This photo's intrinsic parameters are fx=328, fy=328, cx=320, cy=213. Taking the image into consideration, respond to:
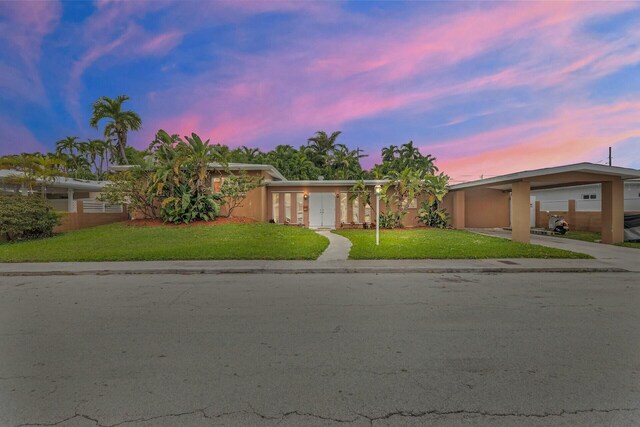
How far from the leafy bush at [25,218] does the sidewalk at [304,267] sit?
601cm

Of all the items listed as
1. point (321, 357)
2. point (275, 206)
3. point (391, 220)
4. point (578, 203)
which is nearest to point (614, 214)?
point (391, 220)

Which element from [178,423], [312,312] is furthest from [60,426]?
[312,312]

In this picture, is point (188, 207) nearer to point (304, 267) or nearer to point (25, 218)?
point (25, 218)

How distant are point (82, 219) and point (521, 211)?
22.3m

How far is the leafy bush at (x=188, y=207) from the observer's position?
17250 mm

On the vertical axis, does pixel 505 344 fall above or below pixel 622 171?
below

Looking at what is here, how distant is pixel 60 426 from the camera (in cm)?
241

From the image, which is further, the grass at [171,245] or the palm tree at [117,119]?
the palm tree at [117,119]

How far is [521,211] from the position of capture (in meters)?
13.9

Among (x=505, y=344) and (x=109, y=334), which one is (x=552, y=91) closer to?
(x=505, y=344)

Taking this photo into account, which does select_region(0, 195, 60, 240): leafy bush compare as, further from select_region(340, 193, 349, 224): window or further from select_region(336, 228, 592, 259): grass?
select_region(340, 193, 349, 224): window

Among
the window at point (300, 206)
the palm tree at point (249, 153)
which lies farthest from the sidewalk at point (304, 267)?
the palm tree at point (249, 153)

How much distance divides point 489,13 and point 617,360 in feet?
41.7

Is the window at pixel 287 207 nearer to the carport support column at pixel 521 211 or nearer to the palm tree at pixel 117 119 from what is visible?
the carport support column at pixel 521 211
